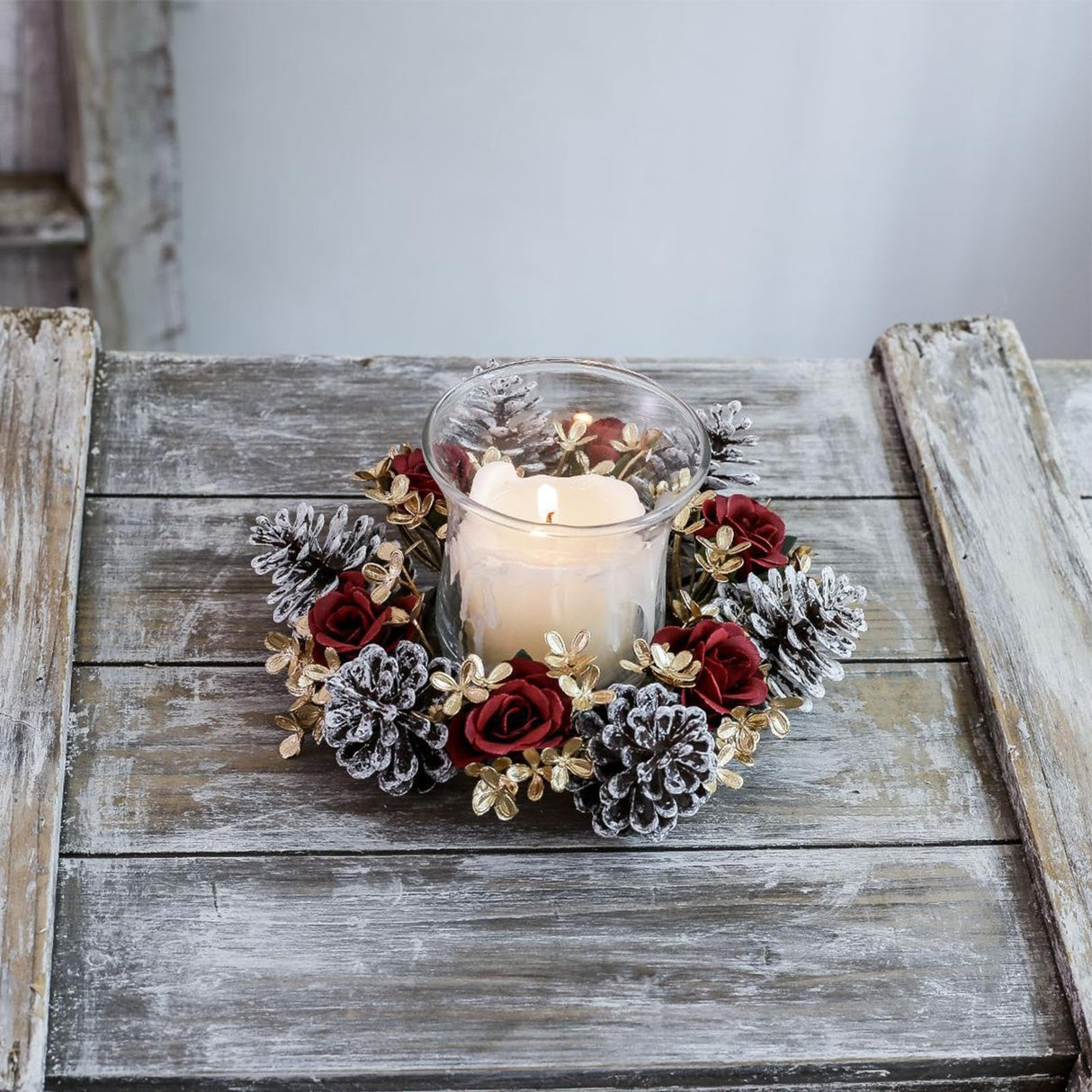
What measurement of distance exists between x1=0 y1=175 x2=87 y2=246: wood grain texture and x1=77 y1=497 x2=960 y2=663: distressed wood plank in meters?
0.60

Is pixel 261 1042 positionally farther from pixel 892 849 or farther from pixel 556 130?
pixel 556 130

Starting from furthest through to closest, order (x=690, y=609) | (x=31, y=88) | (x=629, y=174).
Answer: (x=629, y=174) < (x=31, y=88) < (x=690, y=609)

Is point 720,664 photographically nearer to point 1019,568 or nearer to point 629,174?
point 1019,568

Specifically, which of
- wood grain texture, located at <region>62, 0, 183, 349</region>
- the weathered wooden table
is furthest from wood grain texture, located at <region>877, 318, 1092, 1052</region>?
wood grain texture, located at <region>62, 0, 183, 349</region>

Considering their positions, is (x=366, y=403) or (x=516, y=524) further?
(x=366, y=403)

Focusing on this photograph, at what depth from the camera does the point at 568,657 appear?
0.59 metres

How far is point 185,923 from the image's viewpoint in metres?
0.57

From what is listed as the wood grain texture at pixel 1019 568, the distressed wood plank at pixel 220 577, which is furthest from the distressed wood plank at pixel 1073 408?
the distressed wood plank at pixel 220 577

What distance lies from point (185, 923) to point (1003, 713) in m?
0.47

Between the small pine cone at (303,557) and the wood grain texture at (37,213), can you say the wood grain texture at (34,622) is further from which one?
the wood grain texture at (37,213)

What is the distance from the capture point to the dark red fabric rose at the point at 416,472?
0.71m

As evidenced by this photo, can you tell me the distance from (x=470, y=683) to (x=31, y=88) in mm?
965

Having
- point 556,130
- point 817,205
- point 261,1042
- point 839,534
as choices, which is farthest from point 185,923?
point 817,205

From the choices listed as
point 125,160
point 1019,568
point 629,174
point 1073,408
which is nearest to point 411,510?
point 1019,568
